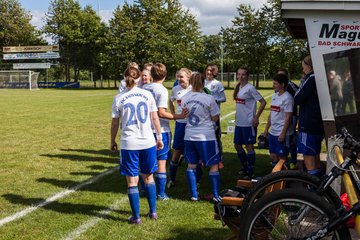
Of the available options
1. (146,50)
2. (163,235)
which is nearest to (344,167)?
(163,235)

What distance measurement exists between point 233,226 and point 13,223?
283 centimetres

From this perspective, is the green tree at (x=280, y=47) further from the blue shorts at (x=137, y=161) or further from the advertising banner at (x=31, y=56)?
the blue shorts at (x=137, y=161)

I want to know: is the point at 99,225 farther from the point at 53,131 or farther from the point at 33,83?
the point at 33,83

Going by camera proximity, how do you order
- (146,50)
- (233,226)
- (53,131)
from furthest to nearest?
(146,50)
(53,131)
(233,226)

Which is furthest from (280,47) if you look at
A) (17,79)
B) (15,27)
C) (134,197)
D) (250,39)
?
(134,197)

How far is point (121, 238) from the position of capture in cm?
457

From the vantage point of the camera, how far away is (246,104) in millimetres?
7266

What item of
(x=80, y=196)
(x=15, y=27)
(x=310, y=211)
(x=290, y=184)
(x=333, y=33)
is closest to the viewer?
(x=310, y=211)

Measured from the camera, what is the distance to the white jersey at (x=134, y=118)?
4.91 m

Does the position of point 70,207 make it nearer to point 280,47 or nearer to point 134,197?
point 134,197

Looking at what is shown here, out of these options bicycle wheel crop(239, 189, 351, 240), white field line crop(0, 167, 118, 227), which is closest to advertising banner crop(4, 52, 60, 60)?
white field line crop(0, 167, 118, 227)

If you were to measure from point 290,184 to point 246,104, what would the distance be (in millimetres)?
3966

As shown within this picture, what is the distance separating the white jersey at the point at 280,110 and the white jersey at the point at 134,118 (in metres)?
2.28

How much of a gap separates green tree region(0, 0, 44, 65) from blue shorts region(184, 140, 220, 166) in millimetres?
65132
